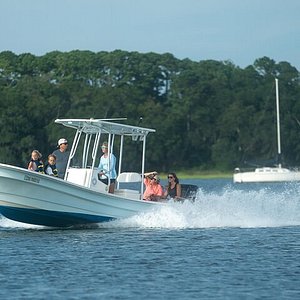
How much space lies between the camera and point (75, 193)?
1015 inches

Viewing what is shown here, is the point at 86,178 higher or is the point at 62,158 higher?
the point at 62,158

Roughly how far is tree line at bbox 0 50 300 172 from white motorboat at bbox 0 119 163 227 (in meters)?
57.8

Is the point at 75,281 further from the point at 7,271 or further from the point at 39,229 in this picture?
the point at 39,229

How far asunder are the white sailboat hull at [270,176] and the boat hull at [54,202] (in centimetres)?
5708

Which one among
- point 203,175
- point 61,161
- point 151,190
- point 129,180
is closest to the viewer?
point 61,161

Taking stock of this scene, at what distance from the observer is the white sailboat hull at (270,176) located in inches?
3285

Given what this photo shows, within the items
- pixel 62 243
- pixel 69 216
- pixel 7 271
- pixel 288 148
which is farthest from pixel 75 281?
pixel 288 148

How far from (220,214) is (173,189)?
2105 mm

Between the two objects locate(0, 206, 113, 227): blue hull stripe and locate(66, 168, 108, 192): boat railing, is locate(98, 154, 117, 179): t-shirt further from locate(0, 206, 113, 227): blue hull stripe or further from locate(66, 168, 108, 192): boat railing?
locate(0, 206, 113, 227): blue hull stripe

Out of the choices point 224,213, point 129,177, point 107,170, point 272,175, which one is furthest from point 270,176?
point 107,170

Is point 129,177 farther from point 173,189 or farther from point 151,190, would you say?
point 173,189

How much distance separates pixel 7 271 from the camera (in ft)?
64.4

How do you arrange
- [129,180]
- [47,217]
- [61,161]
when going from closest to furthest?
[47,217] → [61,161] → [129,180]

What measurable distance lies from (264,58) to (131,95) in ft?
75.3
